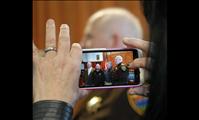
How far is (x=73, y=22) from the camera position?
2305 millimetres

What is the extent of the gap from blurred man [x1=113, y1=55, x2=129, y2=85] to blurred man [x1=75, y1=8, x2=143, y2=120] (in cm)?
40

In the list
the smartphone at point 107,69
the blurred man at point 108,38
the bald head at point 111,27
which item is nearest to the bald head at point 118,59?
the smartphone at point 107,69

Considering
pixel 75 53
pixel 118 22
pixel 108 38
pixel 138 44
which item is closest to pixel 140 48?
pixel 138 44

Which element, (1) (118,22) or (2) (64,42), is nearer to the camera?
(2) (64,42)

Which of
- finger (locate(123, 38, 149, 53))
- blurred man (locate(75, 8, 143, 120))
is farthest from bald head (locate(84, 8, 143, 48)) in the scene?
finger (locate(123, 38, 149, 53))

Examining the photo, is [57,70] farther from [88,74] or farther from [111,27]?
[111,27]

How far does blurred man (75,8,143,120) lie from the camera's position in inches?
53.1

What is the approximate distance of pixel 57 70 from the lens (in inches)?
32.4

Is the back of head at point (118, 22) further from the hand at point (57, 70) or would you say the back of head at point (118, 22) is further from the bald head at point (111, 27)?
the hand at point (57, 70)

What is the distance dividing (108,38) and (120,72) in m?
1.01
